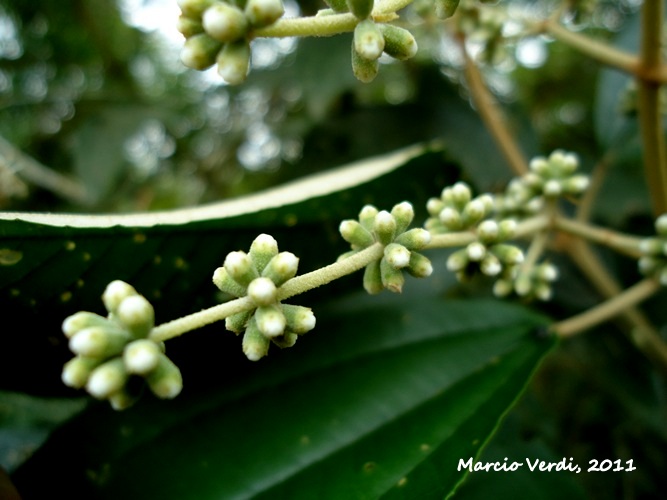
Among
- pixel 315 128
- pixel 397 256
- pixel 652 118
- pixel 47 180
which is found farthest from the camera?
pixel 47 180

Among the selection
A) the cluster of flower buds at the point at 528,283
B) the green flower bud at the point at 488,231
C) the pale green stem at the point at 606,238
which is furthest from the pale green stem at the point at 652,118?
the green flower bud at the point at 488,231

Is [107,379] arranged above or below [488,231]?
below

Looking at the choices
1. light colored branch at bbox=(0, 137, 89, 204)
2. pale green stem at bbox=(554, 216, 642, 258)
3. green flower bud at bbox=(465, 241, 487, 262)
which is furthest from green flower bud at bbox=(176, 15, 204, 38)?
light colored branch at bbox=(0, 137, 89, 204)

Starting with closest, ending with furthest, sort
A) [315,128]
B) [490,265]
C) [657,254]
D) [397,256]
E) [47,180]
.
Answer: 1. [397,256]
2. [490,265]
3. [657,254]
4. [315,128]
5. [47,180]

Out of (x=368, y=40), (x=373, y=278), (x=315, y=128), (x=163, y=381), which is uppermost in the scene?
(x=315, y=128)

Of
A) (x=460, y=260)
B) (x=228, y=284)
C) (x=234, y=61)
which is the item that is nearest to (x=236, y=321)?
(x=228, y=284)

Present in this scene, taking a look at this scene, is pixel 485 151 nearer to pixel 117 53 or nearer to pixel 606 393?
pixel 606 393

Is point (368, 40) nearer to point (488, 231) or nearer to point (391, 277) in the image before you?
point (391, 277)
